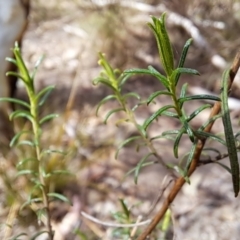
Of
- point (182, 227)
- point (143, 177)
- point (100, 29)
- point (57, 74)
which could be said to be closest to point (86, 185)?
point (143, 177)

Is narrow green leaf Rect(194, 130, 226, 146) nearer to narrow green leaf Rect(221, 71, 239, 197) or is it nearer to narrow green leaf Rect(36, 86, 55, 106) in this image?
narrow green leaf Rect(221, 71, 239, 197)

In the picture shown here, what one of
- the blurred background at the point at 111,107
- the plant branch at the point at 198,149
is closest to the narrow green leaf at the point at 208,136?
the plant branch at the point at 198,149

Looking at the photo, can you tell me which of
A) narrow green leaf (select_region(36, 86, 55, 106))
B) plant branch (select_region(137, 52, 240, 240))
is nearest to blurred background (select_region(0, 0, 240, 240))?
plant branch (select_region(137, 52, 240, 240))

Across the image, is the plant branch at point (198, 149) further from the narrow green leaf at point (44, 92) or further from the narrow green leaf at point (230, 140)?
the narrow green leaf at point (44, 92)

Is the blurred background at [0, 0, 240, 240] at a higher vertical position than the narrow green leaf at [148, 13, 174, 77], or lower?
lower

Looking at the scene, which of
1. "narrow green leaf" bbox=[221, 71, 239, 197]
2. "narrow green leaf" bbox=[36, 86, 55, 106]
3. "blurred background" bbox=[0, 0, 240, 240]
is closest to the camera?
"narrow green leaf" bbox=[221, 71, 239, 197]

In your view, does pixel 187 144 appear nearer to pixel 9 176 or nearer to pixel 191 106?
pixel 191 106

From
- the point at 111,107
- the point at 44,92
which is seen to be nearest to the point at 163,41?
the point at 44,92

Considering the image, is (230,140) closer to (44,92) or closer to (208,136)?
(208,136)
